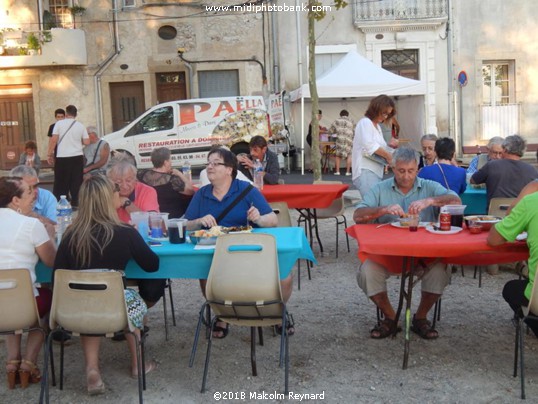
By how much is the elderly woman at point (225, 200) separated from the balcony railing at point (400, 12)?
15.0 metres

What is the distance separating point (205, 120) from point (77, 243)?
12.2 m

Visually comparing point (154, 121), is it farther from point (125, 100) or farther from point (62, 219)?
point (62, 219)

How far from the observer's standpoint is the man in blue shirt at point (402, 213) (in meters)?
4.28

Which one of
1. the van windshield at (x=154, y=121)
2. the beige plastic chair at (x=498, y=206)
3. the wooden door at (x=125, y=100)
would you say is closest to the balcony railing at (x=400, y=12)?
the van windshield at (x=154, y=121)

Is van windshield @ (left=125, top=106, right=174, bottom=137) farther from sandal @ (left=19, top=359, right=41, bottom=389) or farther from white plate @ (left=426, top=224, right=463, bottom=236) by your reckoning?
white plate @ (left=426, top=224, right=463, bottom=236)

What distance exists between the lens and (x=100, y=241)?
3586 mm

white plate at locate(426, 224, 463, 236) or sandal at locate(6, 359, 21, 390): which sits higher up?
white plate at locate(426, 224, 463, 236)

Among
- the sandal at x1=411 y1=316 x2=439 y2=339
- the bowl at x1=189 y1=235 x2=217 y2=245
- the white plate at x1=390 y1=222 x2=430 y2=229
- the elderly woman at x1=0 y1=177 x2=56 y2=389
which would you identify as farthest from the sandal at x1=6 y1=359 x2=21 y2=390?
the sandal at x1=411 y1=316 x2=439 y2=339

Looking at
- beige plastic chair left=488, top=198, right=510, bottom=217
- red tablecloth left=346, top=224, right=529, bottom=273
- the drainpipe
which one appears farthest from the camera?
the drainpipe

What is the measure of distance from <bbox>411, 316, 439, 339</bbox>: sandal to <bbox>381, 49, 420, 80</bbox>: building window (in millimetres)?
15360

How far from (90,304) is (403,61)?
16.8 metres

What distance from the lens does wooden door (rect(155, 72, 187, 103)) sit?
19.3 m

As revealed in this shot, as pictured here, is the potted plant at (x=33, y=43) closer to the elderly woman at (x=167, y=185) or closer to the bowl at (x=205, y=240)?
the elderly woman at (x=167, y=185)

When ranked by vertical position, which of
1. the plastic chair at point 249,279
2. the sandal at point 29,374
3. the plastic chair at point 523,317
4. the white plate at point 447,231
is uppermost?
the white plate at point 447,231
